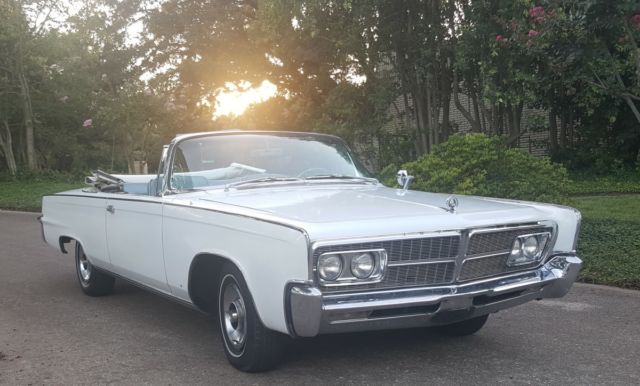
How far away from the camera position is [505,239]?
4156mm

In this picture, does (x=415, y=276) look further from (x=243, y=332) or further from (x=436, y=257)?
(x=243, y=332)

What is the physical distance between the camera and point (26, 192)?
A: 2206cm

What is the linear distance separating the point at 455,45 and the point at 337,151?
33.5ft

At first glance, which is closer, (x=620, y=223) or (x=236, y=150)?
(x=236, y=150)

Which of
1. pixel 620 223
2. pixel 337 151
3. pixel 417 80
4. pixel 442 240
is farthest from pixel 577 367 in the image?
pixel 417 80

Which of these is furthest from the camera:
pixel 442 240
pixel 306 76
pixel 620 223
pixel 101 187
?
pixel 306 76

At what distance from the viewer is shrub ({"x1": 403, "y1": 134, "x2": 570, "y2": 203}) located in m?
9.28

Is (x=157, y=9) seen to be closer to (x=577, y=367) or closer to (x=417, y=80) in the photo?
(x=417, y=80)

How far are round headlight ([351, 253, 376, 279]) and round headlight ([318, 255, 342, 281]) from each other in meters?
0.08

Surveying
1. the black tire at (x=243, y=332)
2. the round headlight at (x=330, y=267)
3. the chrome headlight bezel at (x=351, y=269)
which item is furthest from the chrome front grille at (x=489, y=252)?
the black tire at (x=243, y=332)

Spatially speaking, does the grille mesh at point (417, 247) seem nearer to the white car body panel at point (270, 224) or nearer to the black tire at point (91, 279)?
the white car body panel at point (270, 224)

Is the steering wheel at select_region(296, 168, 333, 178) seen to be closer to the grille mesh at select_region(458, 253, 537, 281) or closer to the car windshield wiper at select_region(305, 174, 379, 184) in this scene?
the car windshield wiper at select_region(305, 174, 379, 184)

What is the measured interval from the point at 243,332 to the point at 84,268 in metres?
3.32

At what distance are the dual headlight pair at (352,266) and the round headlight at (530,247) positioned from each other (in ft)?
3.68
